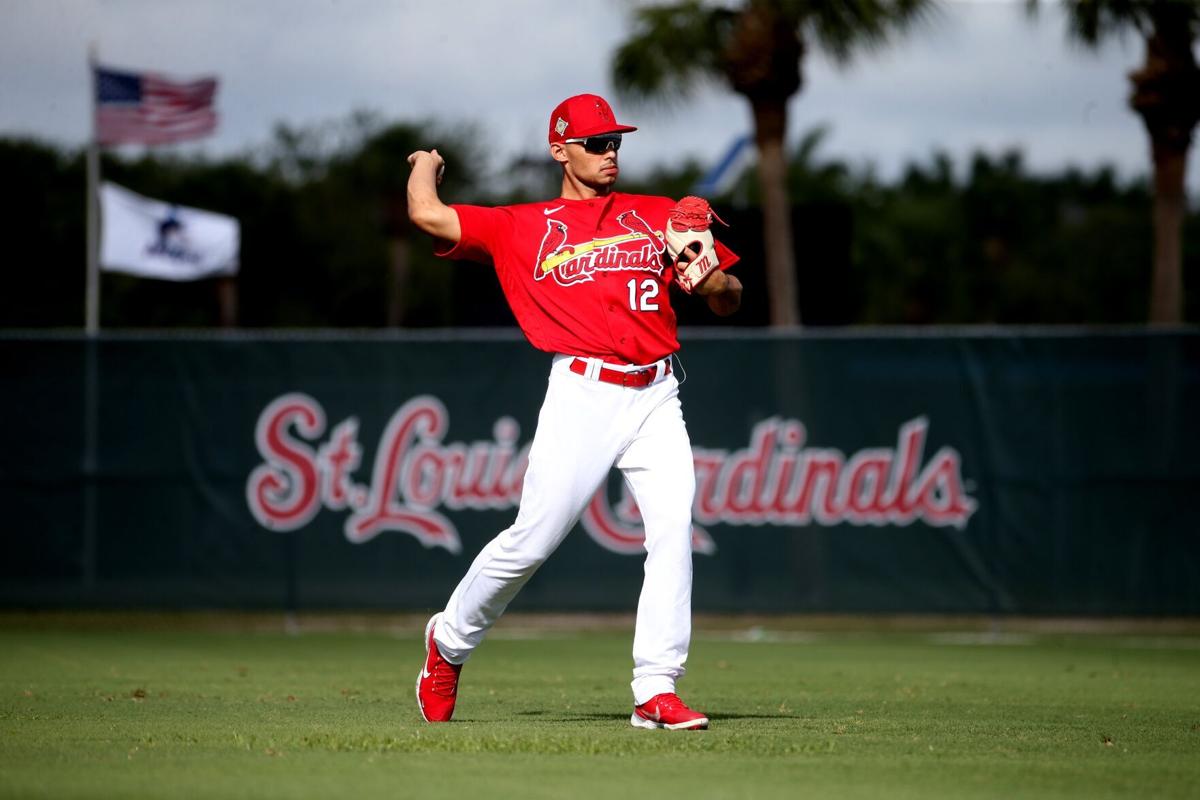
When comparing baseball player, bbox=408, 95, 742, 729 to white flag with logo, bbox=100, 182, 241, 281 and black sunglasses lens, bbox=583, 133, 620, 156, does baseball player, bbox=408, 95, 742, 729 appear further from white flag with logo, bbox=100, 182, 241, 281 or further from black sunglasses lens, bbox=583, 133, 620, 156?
white flag with logo, bbox=100, 182, 241, 281

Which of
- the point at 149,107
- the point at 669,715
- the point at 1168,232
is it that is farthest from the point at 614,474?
the point at 149,107

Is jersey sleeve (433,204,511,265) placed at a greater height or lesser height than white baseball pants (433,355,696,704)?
greater

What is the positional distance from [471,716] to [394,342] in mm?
6857

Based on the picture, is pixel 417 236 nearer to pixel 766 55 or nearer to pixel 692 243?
pixel 766 55

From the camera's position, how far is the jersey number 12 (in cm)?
655

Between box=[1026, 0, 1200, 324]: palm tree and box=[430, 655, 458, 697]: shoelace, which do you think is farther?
box=[1026, 0, 1200, 324]: palm tree

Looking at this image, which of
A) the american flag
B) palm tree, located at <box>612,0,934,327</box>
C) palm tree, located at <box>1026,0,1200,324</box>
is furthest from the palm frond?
Answer: the american flag

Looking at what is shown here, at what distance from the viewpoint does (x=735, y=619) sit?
13266 mm

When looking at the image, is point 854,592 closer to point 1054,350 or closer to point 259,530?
point 1054,350

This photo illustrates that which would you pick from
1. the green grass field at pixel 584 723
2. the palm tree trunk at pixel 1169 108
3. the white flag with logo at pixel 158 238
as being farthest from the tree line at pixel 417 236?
the green grass field at pixel 584 723

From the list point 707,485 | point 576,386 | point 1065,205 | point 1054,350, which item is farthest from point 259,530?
point 1065,205

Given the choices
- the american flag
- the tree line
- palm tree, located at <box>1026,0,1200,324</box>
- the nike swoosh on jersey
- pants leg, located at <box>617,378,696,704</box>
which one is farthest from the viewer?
the tree line

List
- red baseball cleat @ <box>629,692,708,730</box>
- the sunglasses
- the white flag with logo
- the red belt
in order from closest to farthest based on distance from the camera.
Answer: red baseball cleat @ <box>629,692,708,730</box>
the red belt
the sunglasses
the white flag with logo

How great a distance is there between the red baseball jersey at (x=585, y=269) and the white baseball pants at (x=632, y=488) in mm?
150
